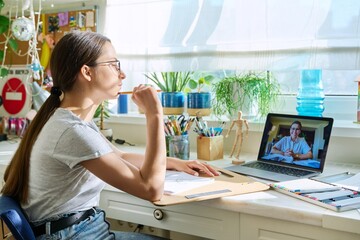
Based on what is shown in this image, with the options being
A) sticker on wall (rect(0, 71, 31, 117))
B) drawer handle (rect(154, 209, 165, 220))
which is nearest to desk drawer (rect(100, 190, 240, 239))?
drawer handle (rect(154, 209, 165, 220))

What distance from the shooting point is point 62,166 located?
1.16 meters

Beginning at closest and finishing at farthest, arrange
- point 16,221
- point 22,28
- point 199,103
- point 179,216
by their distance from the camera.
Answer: point 16,221 < point 179,216 < point 199,103 < point 22,28

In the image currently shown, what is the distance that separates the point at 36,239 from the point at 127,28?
1242 millimetres

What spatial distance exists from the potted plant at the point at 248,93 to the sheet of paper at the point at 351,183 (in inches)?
21.1

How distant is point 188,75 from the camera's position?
2154 millimetres

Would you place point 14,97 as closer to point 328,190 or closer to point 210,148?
point 210,148

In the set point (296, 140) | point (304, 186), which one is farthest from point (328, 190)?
point (296, 140)

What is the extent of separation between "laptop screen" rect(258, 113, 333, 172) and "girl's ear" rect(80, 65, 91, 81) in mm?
783

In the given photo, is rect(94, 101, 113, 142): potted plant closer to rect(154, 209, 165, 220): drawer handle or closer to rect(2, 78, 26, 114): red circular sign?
rect(2, 78, 26, 114): red circular sign

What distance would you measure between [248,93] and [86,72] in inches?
32.9

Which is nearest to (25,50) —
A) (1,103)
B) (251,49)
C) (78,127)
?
(1,103)

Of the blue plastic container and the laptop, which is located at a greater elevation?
the blue plastic container

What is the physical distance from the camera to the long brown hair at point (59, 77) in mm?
1218

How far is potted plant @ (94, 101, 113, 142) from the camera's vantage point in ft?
6.95
